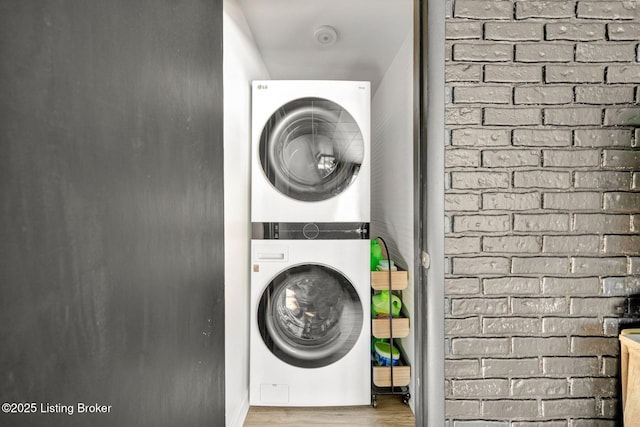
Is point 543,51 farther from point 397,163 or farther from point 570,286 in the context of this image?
point 397,163

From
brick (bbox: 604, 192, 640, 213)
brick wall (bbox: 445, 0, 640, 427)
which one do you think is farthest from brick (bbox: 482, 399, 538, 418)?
brick (bbox: 604, 192, 640, 213)

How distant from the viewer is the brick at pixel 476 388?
50.4 inches

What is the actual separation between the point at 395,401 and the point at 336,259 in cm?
97

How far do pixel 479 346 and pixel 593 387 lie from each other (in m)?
0.43

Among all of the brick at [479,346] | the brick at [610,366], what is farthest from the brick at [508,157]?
the brick at [610,366]

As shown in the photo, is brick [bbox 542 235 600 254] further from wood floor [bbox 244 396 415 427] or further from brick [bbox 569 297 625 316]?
wood floor [bbox 244 396 415 427]

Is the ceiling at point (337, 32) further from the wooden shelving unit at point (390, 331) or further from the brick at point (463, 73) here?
the wooden shelving unit at point (390, 331)

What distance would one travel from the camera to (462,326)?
128 centimetres

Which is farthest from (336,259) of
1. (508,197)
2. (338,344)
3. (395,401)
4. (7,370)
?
(7,370)

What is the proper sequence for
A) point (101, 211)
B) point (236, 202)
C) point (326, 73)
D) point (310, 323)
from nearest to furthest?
point (101, 211) → point (236, 202) → point (310, 323) → point (326, 73)

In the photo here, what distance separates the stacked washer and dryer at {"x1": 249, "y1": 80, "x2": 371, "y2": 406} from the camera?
2182 millimetres

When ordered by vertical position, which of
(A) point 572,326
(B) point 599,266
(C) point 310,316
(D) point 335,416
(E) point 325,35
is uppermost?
(E) point 325,35

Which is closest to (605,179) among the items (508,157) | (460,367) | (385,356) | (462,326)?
(508,157)

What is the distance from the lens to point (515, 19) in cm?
128
